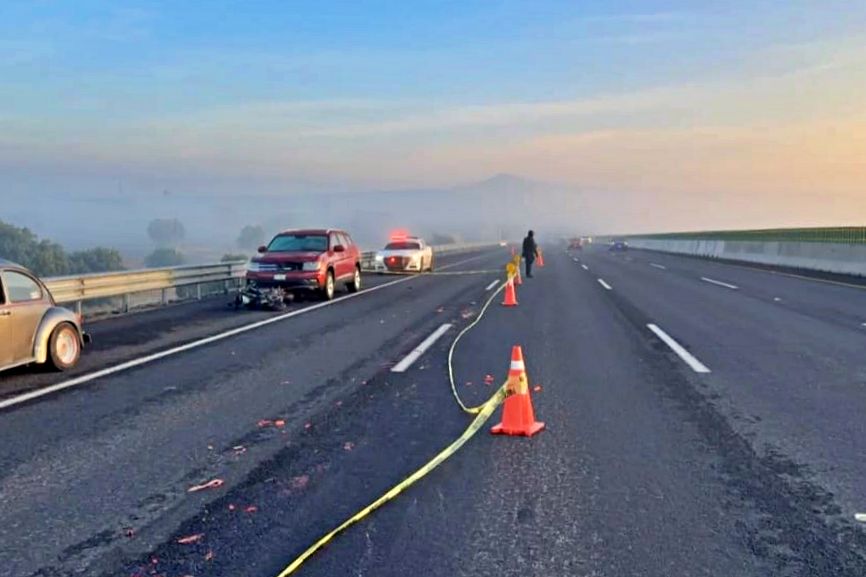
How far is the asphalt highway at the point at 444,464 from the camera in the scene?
3.85 metres

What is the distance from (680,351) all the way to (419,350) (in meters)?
3.82

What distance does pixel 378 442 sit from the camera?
5.88 metres

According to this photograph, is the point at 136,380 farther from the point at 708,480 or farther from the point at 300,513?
the point at 708,480

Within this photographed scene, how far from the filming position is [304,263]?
1762 centimetres

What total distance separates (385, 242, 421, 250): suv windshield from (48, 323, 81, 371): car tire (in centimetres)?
2217

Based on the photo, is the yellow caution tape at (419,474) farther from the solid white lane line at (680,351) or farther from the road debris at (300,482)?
the solid white lane line at (680,351)

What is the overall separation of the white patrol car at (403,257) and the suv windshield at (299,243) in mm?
11067

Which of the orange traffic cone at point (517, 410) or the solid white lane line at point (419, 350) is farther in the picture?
the solid white lane line at point (419, 350)

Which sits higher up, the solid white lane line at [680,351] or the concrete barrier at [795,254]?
the concrete barrier at [795,254]

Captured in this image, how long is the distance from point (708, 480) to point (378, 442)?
102 inches

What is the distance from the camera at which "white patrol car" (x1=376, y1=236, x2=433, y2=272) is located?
30.4m

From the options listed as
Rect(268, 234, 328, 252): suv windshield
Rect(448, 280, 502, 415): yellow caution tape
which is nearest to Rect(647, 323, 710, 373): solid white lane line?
Rect(448, 280, 502, 415): yellow caution tape

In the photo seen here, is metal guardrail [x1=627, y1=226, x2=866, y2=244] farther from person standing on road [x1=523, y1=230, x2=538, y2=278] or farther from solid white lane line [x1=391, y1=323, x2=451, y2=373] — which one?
solid white lane line [x1=391, y1=323, x2=451, y2=373]

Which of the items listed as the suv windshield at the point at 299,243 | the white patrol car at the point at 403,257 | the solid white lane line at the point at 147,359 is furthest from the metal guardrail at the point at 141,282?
the white patrol car at the point at 403,257
